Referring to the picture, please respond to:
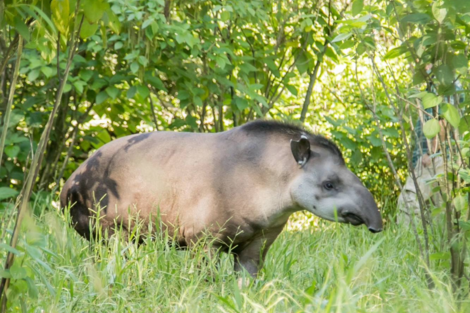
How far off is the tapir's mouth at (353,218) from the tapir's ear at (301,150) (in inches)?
15.7

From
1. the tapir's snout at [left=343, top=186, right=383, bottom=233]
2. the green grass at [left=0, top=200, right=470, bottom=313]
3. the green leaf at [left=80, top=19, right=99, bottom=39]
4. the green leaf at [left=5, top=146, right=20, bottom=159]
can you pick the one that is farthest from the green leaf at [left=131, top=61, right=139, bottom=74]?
the green leaf at [left=80, top=19, right=99, bottom=39]

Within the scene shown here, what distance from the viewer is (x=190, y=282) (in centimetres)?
387

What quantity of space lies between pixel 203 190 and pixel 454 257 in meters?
1.50

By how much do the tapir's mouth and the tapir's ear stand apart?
40cm

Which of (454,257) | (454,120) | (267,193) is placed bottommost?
(454,257)

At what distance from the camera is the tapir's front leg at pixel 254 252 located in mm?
4453

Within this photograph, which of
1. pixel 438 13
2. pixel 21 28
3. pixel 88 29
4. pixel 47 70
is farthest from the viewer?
pixel 47 70

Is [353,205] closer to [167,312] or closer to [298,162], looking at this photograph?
[298,162]

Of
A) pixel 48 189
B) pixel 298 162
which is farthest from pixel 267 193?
pixel 48 189

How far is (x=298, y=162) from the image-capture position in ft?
14.0

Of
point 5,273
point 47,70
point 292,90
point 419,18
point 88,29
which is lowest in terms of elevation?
point 292,90

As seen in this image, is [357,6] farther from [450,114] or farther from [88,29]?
[88,29]

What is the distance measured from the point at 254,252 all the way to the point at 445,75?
167 cm

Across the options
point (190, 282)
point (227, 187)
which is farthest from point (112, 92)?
point (190, 282)
